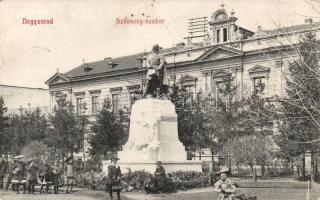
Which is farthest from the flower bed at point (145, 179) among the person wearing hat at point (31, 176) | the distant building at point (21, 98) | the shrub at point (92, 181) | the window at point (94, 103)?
the distant building at point (21, 98)

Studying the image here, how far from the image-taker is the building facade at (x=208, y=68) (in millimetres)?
38438

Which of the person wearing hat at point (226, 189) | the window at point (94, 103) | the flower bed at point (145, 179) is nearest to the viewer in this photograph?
the person wearing hat at point (226, 189)

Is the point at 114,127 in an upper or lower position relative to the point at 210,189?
upper

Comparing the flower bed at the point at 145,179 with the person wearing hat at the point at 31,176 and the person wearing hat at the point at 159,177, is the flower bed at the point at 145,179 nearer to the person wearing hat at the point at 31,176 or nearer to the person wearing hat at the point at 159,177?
the person wearing hat at the point at 159,177

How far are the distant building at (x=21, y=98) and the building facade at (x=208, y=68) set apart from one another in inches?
374

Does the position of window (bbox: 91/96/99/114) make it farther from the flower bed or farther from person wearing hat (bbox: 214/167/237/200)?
person wearing hat (bbox: 214/167/237/200)

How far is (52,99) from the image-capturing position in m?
55.3

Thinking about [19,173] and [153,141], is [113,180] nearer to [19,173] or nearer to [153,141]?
[153,141]

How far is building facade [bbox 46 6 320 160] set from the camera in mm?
38438

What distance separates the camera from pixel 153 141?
1784 centimetres

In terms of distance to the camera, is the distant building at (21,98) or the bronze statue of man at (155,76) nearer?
the bronze statue of man at (155,76)

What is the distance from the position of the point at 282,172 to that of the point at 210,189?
15.1 metres

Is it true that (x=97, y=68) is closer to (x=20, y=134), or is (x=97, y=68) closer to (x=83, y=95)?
(x=83, y=95)

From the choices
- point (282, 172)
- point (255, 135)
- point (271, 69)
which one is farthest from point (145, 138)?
point (271, 69)
